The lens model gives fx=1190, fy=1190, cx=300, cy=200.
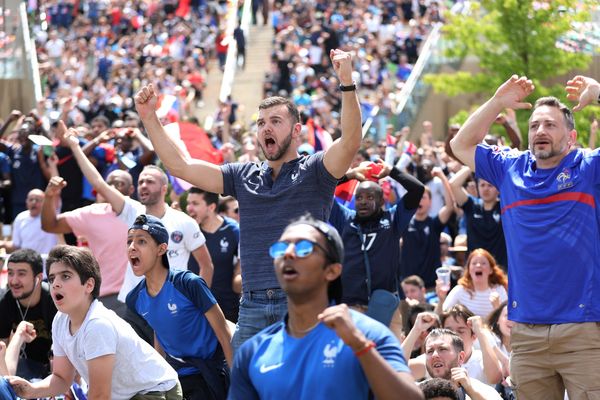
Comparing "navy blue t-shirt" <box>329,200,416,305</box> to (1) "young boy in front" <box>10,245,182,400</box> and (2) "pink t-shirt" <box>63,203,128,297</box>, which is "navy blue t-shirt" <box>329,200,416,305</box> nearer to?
(2) "pink t-shirt" <box>63,203,128,297</box>

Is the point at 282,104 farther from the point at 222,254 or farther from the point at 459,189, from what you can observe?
the point at 459,189

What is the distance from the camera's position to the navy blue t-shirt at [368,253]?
9648 millimetres

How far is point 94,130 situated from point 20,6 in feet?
38.8

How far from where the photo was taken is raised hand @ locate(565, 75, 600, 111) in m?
6.59

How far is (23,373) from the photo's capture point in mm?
8781

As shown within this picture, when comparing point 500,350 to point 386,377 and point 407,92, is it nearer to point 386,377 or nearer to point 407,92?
point 386,377

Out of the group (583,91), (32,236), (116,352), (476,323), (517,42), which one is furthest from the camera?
(517,42)

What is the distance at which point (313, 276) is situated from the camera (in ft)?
14.9

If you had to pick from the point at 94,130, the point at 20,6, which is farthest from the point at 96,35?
the point at 94,130

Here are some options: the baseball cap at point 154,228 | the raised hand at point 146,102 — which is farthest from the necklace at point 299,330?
the baseball cap at point 154,228

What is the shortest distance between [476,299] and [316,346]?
6287mm

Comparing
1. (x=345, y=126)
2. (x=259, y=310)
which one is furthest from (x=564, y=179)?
(x=259, y=310)

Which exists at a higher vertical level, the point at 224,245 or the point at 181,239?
the point at 181,239

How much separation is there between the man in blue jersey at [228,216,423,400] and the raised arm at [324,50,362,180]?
1.48 meters
